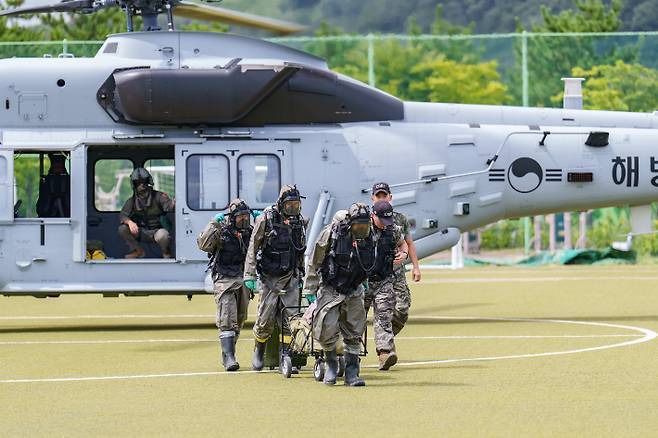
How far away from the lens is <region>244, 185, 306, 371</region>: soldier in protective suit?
1490cm

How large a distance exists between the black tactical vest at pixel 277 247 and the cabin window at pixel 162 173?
6442 millimetres

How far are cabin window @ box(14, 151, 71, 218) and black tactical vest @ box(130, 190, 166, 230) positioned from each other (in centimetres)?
91

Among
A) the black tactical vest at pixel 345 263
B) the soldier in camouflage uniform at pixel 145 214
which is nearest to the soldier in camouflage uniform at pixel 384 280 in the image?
the black tactical vest at pixel 345 263

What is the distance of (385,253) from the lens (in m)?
14.5

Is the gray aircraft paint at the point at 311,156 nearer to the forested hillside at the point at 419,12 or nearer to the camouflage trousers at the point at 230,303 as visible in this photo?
the camouflage trousers at the point at 230,303

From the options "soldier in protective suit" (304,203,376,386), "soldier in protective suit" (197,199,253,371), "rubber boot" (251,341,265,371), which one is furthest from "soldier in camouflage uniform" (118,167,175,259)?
"soldier in protective suit" (304,203,376,386)

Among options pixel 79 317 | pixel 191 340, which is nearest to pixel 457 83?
pixel 79 317

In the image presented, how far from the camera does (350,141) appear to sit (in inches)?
818

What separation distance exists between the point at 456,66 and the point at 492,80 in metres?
3.85

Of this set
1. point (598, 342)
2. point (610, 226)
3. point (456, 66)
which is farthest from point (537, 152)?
point (456, 66)

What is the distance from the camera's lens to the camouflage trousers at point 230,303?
50.8 ft

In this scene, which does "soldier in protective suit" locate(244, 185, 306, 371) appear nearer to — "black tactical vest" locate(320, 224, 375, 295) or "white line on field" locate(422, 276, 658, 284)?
"black tactical vest" locate(320, 224, 375, 295)

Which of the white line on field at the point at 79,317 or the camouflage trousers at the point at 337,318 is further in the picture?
the white line on field at the point at 79,317

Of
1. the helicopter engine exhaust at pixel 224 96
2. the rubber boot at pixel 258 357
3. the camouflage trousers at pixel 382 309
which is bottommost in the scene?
the rubber boot at pixel 258 357
